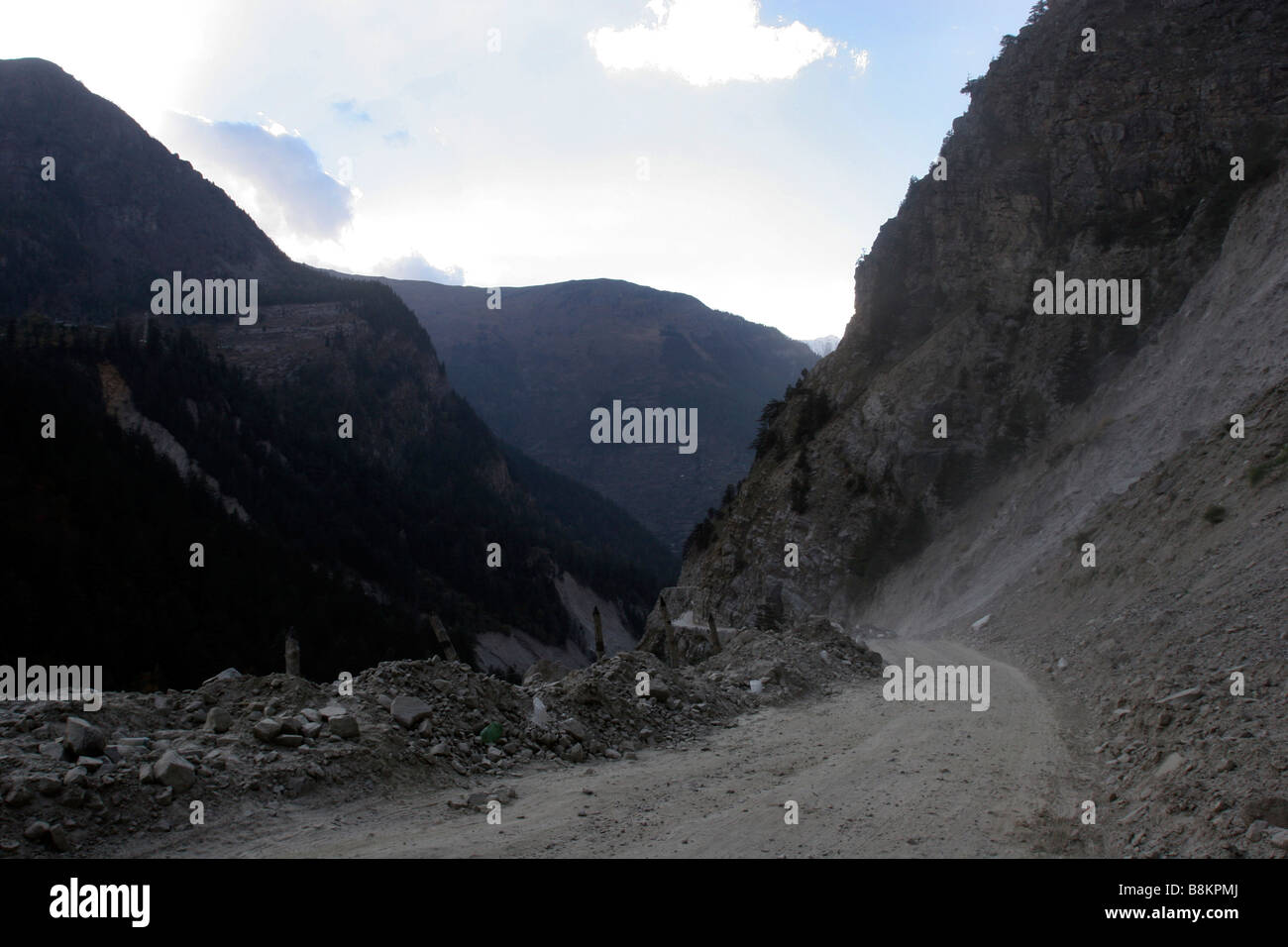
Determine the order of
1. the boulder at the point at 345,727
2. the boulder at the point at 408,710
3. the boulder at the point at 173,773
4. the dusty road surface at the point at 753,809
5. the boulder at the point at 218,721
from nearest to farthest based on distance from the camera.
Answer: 1. the dusty road surface at the point at 753,809
2. the boulder at the point at 173,773
3. the boulder at the point at 218,721
4. the boulder at the point at 345,727
5. the boulder at the point at 408,710

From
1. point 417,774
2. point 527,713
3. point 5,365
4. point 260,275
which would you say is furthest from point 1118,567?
point 260,275

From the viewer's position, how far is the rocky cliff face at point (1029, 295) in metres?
34.8

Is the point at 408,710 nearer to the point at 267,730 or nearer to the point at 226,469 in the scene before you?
the point at 267,730

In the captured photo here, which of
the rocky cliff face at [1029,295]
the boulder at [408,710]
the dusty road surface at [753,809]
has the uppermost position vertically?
the rocky cliff face at [1029,295]

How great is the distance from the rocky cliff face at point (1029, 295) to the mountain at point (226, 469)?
3291 cm

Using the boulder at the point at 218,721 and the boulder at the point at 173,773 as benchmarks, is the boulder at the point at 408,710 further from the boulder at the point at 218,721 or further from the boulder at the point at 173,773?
the boulder at the point at 173,773

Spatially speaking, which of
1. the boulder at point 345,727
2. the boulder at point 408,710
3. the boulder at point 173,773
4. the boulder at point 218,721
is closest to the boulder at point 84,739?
the boulder at point 173,773

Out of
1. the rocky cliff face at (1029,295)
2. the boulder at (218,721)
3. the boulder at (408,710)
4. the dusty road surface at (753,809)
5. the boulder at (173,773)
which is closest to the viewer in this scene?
the dusty road surface at (753,809)

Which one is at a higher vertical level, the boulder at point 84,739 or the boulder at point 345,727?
the boulder at point 84,739

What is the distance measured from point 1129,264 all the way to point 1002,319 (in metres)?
6.86

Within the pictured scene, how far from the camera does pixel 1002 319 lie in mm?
43031

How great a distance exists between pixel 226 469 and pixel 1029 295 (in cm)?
7867

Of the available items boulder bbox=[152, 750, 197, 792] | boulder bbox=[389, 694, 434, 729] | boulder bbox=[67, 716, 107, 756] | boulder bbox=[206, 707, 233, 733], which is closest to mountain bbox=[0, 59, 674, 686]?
boulder bbox=[206, 707, 233, 733]

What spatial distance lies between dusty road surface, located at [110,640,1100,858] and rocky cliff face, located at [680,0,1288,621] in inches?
907
